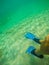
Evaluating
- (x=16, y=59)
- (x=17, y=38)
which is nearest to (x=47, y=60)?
(x=16, y=59)

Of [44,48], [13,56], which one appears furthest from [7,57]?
[44,48]

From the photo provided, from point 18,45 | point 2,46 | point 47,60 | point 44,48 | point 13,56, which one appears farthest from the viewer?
point 2,46

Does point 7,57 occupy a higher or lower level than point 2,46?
lower

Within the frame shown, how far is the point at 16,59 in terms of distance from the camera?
16.7 ft

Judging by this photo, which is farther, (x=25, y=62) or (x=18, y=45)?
(x=18, y=45)

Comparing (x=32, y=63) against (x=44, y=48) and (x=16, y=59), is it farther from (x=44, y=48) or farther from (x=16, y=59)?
(x=44, y=48)

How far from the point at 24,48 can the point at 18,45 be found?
42cm

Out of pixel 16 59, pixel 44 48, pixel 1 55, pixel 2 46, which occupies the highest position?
pixel 2 46

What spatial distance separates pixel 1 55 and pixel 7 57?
12.7 inches

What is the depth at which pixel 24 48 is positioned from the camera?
5.52 meters

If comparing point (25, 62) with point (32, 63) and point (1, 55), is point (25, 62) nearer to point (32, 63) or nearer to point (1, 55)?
point (32, 63)

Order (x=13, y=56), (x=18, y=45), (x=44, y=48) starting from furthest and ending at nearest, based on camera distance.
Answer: (x=18, y=45), (x=13, y=56), (x=44, y=48)

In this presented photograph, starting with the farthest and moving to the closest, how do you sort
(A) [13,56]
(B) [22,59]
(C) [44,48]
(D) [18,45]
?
(D) [18,45] < (A) [13,56] < (B) [22,59] < (C) [44,48]

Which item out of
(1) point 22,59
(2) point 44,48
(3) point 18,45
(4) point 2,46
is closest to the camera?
(2) point 44,48
